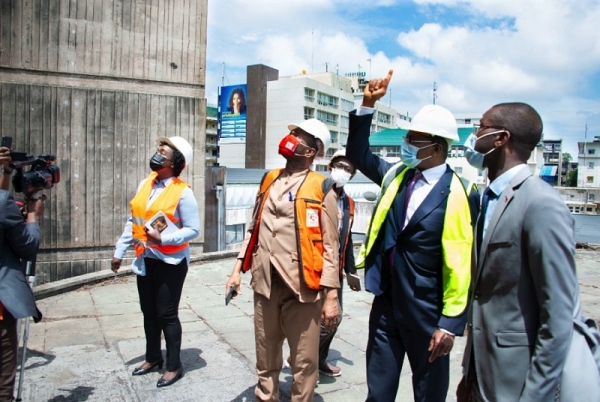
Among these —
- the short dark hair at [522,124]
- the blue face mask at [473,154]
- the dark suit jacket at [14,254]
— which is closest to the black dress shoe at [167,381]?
the dark suit jacket at [14,254]

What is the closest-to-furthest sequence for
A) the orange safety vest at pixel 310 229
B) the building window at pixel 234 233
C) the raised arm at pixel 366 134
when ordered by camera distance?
the raised arm at pixel 366 134 → the orange safety vest at pixel 310 229 → the building window at pixel 234 233

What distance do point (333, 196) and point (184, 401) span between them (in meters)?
1.92

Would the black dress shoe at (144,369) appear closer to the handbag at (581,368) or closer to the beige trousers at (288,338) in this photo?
the beige trousers at (288,338)

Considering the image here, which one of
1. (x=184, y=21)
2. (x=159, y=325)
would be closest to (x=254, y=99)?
(x=184, y=21)

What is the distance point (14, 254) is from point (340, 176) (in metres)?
2.44

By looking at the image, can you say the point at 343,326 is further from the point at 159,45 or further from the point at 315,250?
the point at 159,45

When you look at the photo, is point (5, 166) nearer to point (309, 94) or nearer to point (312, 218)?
point (312, 218)

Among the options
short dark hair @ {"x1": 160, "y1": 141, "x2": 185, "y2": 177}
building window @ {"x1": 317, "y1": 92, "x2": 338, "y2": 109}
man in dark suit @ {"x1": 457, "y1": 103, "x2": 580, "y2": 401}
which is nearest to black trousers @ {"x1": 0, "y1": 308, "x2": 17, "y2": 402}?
short dark hair @ {"x1": 160, "y1": 141, "x2": 185, "y2": 177}

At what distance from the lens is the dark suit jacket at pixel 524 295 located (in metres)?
1.95

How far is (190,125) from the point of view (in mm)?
9023

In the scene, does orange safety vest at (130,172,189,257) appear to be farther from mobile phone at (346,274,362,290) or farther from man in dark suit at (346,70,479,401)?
man in dark suit at (346,70,479,401)

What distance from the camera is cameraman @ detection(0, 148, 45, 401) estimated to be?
297cm

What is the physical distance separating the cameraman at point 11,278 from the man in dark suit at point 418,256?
6.62 ft

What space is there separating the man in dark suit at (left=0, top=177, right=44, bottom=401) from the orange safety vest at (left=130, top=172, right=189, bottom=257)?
1030mm
